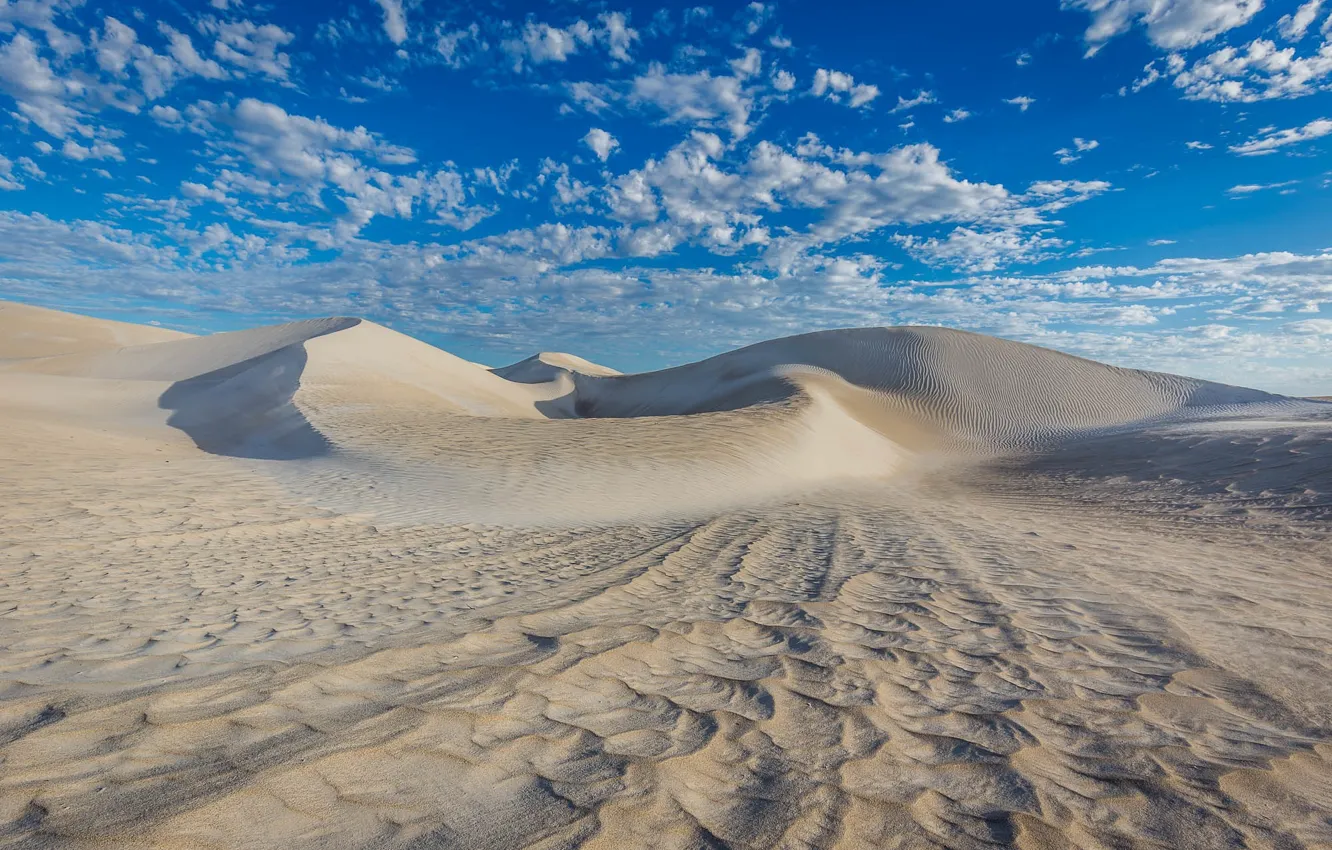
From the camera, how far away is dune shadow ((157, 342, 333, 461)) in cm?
1323

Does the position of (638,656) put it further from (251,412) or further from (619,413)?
(619,413)

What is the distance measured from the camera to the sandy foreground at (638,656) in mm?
2191

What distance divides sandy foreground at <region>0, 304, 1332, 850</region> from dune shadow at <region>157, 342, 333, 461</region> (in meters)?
1.34

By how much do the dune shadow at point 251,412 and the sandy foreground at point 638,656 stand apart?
1338 millimetres

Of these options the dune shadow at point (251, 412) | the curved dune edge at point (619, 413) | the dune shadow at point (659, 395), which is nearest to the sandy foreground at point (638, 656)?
the curved dune edge at point (619, 413)

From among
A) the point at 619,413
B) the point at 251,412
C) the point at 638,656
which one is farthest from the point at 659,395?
the point at 638,656

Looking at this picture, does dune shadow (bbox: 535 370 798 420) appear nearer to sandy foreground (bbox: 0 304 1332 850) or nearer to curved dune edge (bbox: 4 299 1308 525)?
curved dune edge (bbox: 4 299 1308 525)

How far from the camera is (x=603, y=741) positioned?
2.67m

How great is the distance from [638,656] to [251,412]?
16059 millimetres

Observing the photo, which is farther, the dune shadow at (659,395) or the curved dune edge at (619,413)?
the dune shadow at (659,395)

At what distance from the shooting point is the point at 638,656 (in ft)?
12.1

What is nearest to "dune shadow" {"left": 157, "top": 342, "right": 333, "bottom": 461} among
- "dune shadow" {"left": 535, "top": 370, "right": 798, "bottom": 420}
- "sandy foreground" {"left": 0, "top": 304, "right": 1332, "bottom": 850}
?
"sandy foreground" {"left": 0, "top": 304, "right": 1332, "bottom": 850}

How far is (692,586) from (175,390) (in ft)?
67.7

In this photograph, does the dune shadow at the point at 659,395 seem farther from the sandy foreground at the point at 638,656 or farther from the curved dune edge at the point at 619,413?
the sandy foreground at the point at 638,656
